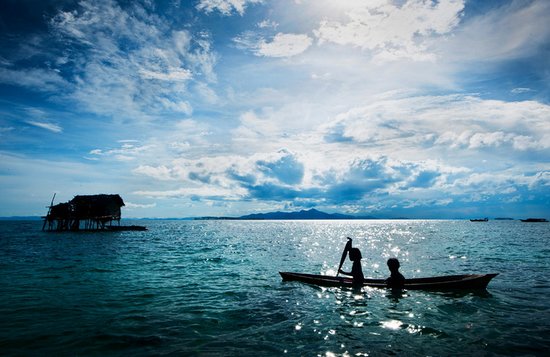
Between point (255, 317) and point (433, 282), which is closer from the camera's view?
point (255, 317)

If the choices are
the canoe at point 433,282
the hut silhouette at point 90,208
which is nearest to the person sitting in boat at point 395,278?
the canoe at point 433,282

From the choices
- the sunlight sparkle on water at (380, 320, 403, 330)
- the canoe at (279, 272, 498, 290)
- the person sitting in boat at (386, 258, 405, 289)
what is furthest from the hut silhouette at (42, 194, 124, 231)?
the sunlight sparkle on water at (380, 320, 403, 330)

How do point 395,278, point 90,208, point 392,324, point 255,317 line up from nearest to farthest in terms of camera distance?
point 392,324, point 255,317, point 395,278, point 90,208

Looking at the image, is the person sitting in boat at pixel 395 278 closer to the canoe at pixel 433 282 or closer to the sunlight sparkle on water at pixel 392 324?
the canoe at pixel 433 282

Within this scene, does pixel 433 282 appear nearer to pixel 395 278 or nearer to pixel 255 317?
pixel 395 278

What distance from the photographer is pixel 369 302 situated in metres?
13.4

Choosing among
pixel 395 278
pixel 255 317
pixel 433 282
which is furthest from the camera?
pixel 433 282

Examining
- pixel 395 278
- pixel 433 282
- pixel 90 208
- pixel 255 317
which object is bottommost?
pixel 255 317

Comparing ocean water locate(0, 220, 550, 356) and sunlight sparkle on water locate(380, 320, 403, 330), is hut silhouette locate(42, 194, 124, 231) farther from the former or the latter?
sunlight sparkle on water locate(380, 320, 403, 330)

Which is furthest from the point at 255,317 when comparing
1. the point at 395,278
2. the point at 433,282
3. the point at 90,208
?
the point at 90,208

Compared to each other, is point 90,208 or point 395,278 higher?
point 90,208

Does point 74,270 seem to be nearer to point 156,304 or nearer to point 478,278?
point 156,304

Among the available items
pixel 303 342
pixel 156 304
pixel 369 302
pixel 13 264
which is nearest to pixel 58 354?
pixel 156 304

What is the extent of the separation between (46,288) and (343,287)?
47.6ft
